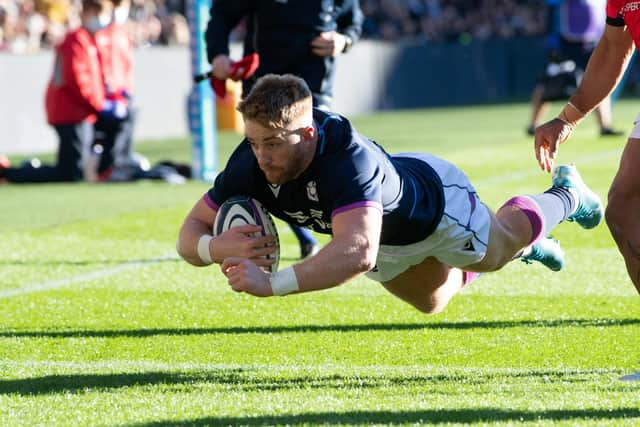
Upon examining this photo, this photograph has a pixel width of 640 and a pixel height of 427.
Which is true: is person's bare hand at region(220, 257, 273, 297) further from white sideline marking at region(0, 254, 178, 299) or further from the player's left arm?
white sideline marking at region(0, 254, 178, 299)

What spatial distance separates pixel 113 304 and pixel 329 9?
2381mm

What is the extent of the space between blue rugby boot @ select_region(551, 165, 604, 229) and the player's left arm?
2.15 meters

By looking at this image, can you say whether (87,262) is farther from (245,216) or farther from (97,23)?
(97,23)

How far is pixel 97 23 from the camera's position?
1408cm

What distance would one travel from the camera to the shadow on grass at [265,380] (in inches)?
207

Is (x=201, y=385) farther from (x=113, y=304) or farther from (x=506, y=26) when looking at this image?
(x=506, y=26)

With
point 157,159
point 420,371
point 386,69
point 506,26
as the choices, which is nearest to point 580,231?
point 420,371

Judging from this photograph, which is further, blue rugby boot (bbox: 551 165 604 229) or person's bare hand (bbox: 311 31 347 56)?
person's bare hand (bbox: 311 31 347 56)

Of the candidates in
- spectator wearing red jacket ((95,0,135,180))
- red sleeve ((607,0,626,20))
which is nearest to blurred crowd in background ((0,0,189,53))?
spectator wearing red jacket ((95,0,135,180))

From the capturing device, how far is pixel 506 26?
34500 millimetres

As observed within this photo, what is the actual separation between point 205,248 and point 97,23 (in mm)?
9182

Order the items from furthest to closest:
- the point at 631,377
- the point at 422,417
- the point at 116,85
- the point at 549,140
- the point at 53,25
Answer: the point at 53,25
the point at 116,85
the point at 549,140
the point at 631,377
the point at 422,417

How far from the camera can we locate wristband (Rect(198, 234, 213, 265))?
17.5 feet

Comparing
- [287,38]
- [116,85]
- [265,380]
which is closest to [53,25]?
[116,85]
